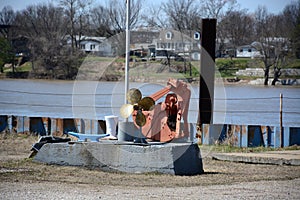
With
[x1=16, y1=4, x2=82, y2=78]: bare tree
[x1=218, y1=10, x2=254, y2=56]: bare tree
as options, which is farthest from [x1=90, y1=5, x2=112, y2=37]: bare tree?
[x1=218, y1=10, x2=254, y2=56]: bare tree

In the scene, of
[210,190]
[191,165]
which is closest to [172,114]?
[191,165]

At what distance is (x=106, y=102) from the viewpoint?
24094mm

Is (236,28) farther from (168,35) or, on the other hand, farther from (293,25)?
(168,35)

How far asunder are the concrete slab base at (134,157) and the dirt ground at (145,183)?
6.7 inches

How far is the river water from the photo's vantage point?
75.7 ft

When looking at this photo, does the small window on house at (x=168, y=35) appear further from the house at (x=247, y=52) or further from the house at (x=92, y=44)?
the house at (x=247, y=52)

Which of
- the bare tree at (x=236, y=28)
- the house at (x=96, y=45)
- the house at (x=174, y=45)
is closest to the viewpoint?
the house at (x=174, y=45)

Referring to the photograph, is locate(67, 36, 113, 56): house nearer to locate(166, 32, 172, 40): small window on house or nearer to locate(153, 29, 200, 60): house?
locate(153, 29, 200, 60): house

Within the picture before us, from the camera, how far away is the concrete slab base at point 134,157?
11859mm

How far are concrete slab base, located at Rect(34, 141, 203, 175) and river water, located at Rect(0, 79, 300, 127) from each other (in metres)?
5.14

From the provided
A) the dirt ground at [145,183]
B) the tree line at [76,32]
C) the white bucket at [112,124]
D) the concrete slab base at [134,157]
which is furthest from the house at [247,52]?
the concrete slab base at [134,157]

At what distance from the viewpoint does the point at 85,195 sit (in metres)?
9.91

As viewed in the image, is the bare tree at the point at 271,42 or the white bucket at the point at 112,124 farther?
the bare tree at the point at 271,42

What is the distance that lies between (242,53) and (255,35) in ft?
5.79
